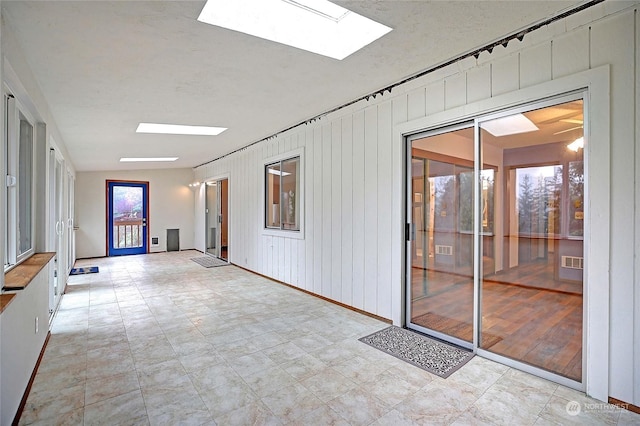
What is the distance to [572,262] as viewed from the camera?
8.10ft

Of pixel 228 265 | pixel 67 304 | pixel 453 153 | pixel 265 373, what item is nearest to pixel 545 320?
pixel 453 153

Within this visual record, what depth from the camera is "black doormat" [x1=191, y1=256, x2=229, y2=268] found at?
7773 millimetres

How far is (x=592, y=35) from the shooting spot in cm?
224

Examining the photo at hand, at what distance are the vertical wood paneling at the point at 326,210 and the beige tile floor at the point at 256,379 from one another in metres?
0.53

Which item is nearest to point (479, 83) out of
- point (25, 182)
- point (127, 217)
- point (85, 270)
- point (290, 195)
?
point (290, 195)

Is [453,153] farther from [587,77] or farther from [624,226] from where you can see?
[624,226]

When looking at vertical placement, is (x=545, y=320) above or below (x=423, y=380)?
above

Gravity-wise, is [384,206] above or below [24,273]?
above

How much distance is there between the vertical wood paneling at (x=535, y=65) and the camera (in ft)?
8.10

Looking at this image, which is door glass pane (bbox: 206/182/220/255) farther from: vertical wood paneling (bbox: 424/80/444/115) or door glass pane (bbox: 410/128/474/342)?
vertical wood paneling (bbox: 424/80/444/115)

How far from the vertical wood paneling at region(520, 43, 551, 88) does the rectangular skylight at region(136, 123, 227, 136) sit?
4001 mm

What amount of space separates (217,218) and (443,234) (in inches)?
270

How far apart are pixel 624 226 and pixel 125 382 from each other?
12.2 ft

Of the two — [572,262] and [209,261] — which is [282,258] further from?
[572,262]
